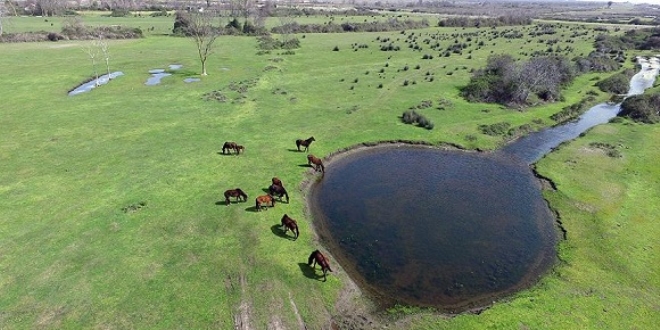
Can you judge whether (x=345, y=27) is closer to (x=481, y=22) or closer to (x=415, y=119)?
(x=481, y=22)

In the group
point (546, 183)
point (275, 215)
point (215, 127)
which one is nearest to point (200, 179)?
point (275, 215)

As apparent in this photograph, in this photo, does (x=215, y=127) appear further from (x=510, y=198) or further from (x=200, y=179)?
(x=510, y=198)

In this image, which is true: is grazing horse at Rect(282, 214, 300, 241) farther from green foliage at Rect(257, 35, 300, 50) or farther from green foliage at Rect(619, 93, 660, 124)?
green foliage at Rect(257, 35, 300, 50)

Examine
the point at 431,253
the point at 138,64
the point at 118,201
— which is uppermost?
the point at 138,64

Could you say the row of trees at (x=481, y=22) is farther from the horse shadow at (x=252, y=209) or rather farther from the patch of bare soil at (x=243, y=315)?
the patch of bare soil at (x=243, y=315)

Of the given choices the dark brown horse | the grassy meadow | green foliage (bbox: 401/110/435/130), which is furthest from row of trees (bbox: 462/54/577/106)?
the dark brown horse

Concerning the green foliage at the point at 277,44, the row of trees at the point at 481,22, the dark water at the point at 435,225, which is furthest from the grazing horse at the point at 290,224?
the row of trees at the point at 481,22
